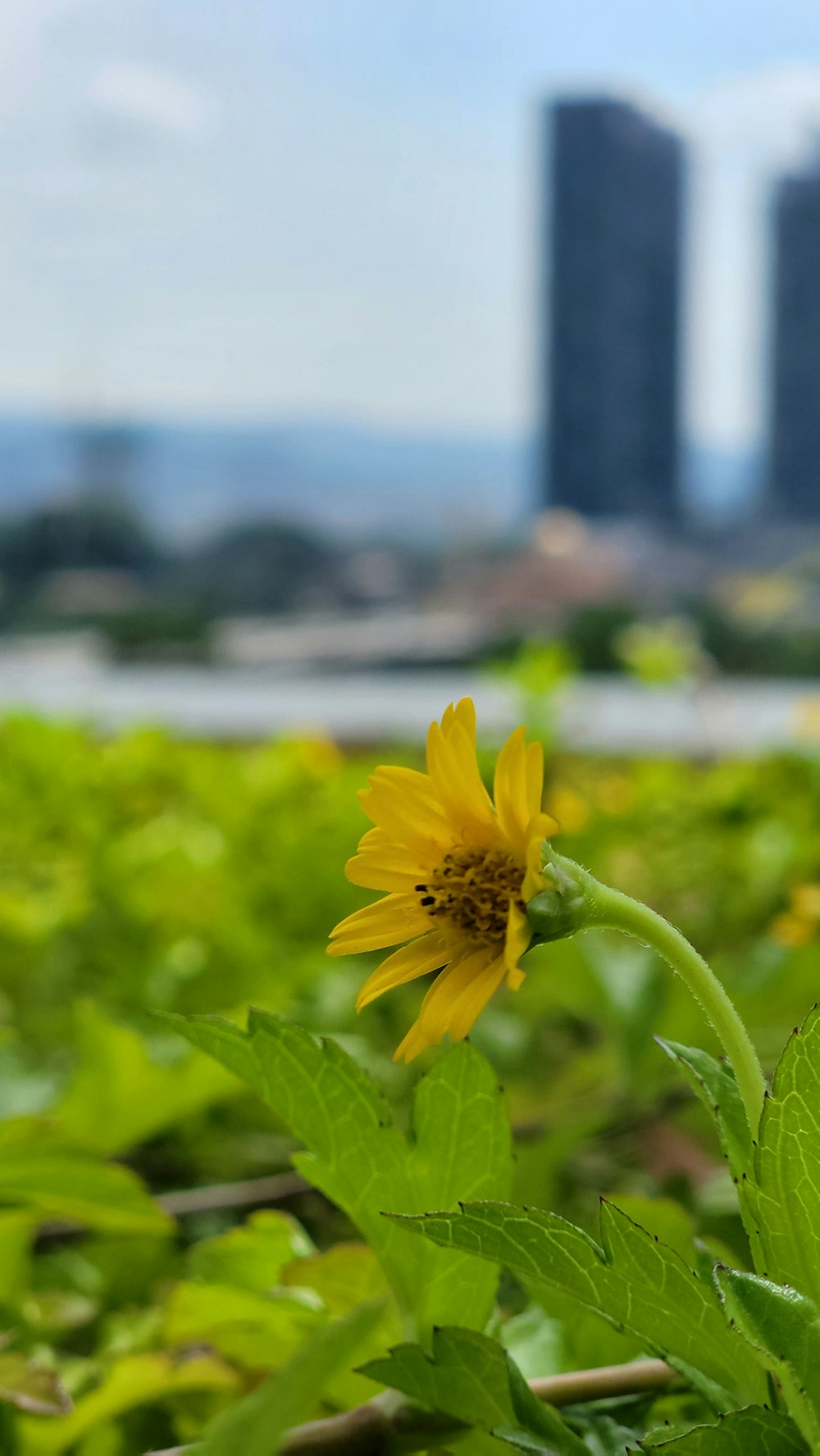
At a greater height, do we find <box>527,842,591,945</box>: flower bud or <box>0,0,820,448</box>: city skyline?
<box>0,0,820,448</box>: city skyline

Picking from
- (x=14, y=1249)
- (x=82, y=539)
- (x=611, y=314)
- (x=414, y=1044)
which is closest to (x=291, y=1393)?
(x=414, y=1044)

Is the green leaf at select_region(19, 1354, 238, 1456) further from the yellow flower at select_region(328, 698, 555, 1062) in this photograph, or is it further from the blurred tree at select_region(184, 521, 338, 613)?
the blurred tree at select_region(184, 521, 338, 613)

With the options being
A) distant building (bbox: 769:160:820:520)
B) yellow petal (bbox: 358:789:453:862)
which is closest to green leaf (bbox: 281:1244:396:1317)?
yellow petal (bbox: 358:789:453:862)

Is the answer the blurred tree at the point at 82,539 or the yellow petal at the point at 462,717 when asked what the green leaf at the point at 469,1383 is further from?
the blurred tree at the point at 82,539

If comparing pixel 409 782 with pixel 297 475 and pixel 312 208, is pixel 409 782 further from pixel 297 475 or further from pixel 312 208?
pixel 312 208

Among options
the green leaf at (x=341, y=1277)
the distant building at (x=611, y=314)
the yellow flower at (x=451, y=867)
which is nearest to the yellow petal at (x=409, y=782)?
the yellow flower at (x=451, y=867)
